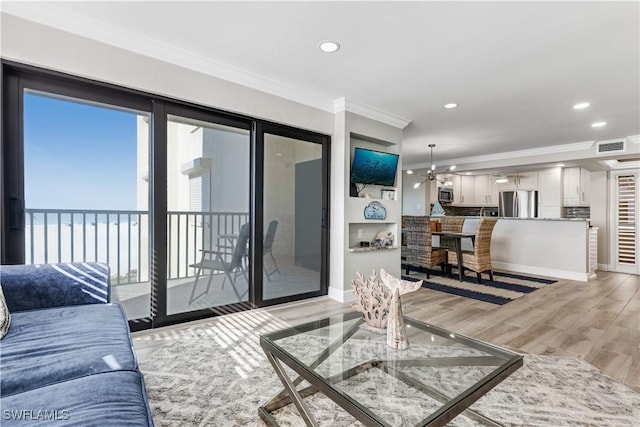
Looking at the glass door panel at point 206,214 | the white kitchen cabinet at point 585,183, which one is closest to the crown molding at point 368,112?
the glass door panel at point 206,214

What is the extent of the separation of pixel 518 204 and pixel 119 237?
8106mm

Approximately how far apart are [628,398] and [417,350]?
1422 millimetres

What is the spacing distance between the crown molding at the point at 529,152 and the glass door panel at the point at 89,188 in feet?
22.3

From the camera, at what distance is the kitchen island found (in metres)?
5.35

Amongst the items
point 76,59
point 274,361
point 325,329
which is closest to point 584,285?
point 325,329

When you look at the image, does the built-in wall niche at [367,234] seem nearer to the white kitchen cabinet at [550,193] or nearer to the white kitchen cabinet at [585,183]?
the white kitchen cabinet at [550,193]

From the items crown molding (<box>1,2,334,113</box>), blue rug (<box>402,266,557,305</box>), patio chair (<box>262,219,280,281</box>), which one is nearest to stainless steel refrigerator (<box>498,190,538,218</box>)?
blue rug (<box>402,266,557,305</box>)

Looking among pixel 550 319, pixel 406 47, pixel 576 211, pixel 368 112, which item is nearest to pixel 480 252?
pixel 550 319

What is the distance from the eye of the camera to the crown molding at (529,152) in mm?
5723

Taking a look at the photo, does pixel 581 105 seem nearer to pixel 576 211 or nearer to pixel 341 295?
pixel 341 295

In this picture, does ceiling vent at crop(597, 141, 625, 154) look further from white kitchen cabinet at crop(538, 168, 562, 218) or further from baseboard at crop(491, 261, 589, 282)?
baseboard at crop(491, 261, 589, 282)

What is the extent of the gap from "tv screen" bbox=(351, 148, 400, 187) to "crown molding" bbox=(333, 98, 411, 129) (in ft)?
1.49

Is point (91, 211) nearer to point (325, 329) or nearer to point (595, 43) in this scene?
point (325, 329)

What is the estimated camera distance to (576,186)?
6875 millimetres
